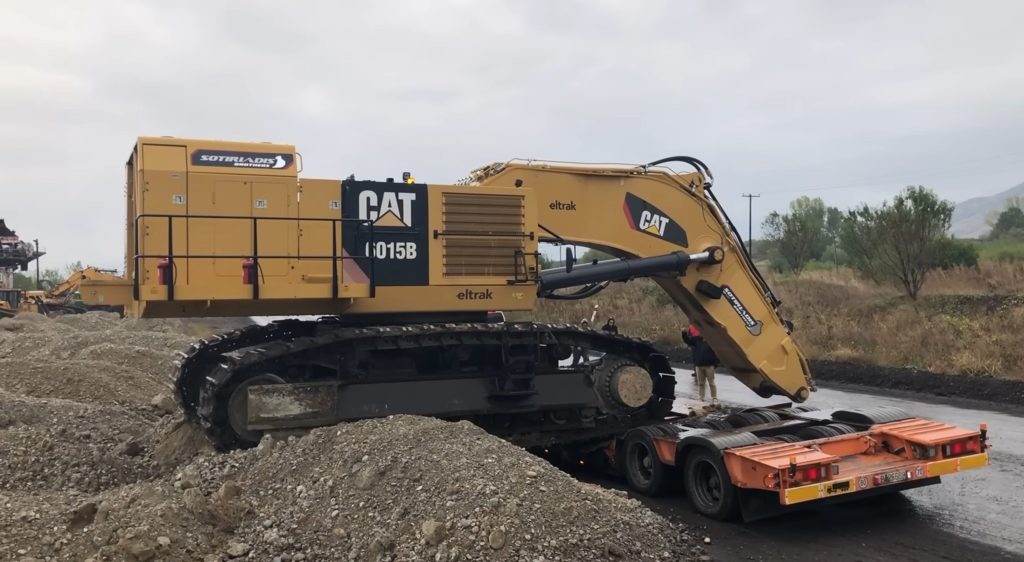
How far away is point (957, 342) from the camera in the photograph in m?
18.3

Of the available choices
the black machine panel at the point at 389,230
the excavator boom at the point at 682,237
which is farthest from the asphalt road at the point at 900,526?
the black machine panel at the point at 389,230

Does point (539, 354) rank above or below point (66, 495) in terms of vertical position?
above

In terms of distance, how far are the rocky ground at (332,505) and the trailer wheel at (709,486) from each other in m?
0.63

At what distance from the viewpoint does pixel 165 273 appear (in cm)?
712

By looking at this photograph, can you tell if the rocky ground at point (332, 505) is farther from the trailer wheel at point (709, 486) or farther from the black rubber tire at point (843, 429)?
the black rubber tire at point (843, 429)

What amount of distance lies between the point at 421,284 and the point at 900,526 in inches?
192

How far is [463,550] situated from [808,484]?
2846mm

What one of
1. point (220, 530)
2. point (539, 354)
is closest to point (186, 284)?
point (220, 530)

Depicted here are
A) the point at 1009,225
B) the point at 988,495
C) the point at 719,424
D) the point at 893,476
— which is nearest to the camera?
the point at 893,476

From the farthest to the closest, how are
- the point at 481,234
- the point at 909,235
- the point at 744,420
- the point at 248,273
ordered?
the point at 909,235 → the point at 481,234 → the point at 744,420 → the point at 248,273

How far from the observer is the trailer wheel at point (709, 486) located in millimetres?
6711

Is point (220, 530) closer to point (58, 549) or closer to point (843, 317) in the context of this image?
point (58, 549)

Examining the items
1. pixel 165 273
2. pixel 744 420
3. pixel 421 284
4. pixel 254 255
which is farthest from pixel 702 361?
pixel 165 273

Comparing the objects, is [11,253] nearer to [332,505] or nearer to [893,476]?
[332,505]
